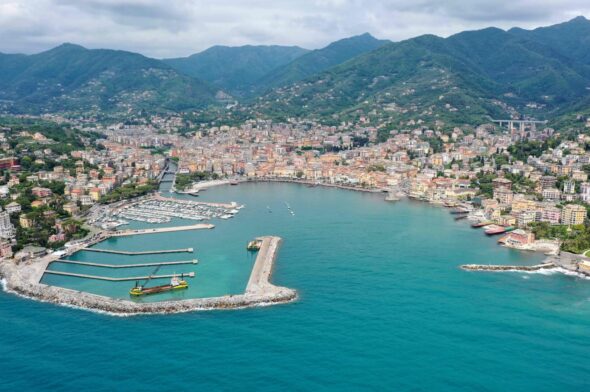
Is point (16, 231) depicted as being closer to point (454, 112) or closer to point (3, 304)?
point (3, 304)

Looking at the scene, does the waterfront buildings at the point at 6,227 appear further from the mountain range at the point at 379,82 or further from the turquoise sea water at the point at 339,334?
the mountain range at the point at 379,82

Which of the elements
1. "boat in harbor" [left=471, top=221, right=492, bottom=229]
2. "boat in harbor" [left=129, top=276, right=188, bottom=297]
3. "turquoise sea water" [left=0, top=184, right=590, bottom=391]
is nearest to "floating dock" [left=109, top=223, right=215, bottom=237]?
"turquoise sea water" [left=0, top=184, right=590, bottom=391]

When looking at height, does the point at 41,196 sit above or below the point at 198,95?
below

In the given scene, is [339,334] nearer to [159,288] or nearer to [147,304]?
[147,304]

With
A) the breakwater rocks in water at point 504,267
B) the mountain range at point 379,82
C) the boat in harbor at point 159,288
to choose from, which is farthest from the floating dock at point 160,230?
the mountain range at point 379,82

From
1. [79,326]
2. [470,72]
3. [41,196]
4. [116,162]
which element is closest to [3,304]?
[79,326]

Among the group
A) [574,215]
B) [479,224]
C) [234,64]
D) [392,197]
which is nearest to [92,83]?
[234,64]
